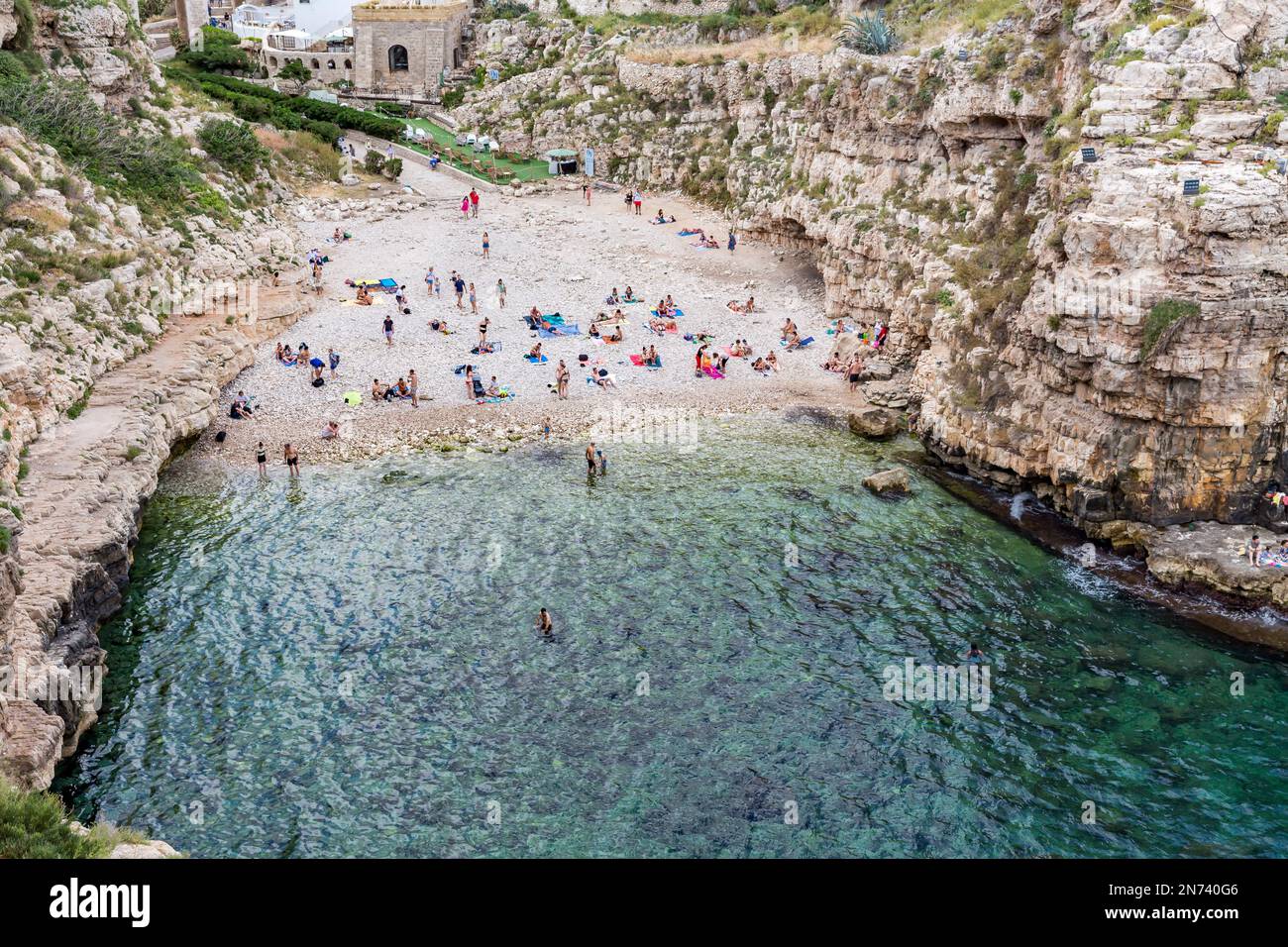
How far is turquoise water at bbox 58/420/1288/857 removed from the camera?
21938 mm

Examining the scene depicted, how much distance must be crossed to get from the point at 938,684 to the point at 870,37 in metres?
37.0

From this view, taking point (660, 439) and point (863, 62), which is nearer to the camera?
point (660, 439)

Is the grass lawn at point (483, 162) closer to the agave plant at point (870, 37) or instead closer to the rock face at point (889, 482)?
the agave plant at point (870, 37)

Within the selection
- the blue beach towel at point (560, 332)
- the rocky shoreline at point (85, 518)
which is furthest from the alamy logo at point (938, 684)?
the blue beach towel at point (560, 332)

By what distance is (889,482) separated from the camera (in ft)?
115

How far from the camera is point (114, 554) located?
2853cm

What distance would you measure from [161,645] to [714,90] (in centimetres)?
4985

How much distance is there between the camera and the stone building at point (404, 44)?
81.8m

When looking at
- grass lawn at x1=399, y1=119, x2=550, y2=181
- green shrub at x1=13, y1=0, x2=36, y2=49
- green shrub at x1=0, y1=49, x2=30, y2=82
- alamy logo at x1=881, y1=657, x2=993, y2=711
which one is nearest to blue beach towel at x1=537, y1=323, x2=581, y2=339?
green shrub at x1=0, y1=49, x2=30, y2=82

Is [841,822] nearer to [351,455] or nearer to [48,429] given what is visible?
[351,455]

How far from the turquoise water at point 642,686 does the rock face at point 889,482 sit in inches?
23.4

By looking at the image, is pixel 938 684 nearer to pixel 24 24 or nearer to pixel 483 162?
pixel 24 24

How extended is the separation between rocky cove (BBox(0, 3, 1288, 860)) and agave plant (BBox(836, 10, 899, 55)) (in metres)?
1.92
